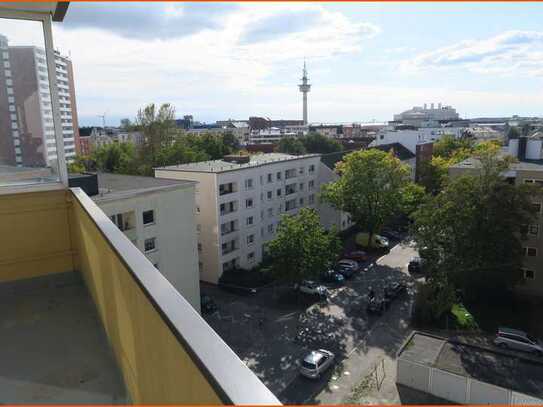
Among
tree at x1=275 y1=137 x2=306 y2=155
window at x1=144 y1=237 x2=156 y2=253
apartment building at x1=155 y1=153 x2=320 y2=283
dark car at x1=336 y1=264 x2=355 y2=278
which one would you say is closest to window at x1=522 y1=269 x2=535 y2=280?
dark car at x1=336 y1=264 x2=355 y2=278

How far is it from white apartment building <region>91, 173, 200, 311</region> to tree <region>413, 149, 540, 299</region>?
371 inches

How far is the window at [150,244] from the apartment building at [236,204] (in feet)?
23.9

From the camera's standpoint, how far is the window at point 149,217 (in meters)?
15.2

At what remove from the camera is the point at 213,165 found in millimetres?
25250

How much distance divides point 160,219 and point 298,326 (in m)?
7.34

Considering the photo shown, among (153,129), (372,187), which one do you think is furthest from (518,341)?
(153,129)

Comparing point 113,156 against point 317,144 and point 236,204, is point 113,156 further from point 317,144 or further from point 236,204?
point 317,144

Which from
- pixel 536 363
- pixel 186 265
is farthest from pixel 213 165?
pixel 536 363

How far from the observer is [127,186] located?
15.3m

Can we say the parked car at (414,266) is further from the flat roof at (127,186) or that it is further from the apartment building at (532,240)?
the flat roof at (127,186)

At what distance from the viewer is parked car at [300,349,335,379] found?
14.3 metres

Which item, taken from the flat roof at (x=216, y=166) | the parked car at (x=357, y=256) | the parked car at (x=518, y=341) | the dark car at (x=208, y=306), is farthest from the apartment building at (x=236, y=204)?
the parked car at (x=518, y=341)

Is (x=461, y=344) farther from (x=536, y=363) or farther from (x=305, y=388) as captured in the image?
(x=305, y=388)

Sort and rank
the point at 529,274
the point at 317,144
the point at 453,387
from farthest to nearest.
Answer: the point at 317,144 → the point at 529,274 → the point at 453,387
